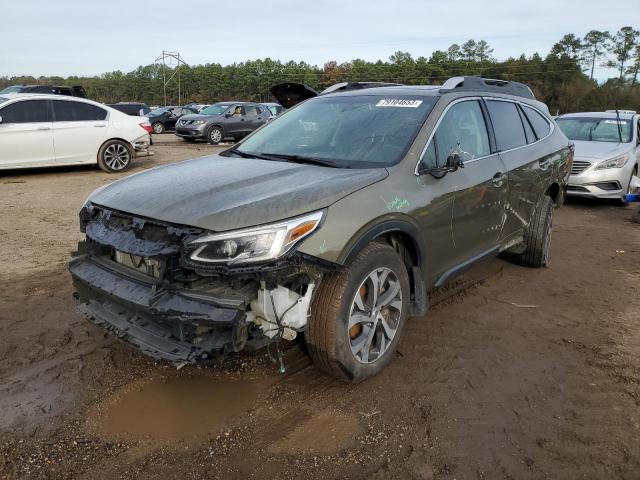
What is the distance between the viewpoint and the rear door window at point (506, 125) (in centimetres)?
440

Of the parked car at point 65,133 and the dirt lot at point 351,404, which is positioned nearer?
the dirt lot at point 351,404

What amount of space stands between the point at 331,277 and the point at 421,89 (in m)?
1.98

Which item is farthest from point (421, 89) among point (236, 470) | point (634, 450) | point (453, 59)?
point (453, 59)

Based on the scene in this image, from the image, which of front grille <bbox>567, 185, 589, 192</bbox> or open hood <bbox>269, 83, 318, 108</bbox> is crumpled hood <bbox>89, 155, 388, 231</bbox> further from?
front grille <bbox>567, 185, 589, 192</bbox>

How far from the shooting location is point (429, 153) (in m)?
3.48

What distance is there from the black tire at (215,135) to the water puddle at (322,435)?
58.0 ft

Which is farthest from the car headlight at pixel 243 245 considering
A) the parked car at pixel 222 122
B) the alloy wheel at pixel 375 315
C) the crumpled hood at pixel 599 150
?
the parked car at pixel 222 122

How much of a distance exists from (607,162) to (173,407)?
8.89 m

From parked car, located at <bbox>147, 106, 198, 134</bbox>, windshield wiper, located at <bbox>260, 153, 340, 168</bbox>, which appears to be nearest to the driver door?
windshield wiper, located at <bbox>260, 153, 340, 168</bbox>

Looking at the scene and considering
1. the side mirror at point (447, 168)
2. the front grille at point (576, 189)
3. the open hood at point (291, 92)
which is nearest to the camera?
the side mirror at point (447, 168)

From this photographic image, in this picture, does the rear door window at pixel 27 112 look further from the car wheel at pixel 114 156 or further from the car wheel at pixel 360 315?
the car wheel at pixel 360 315

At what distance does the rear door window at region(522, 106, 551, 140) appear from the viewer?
5.12 meters

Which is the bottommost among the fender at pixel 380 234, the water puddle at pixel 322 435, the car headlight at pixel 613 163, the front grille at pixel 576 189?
the water puddle at pixel 322 435

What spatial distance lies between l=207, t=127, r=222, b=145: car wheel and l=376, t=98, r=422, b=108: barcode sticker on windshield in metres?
16.3
